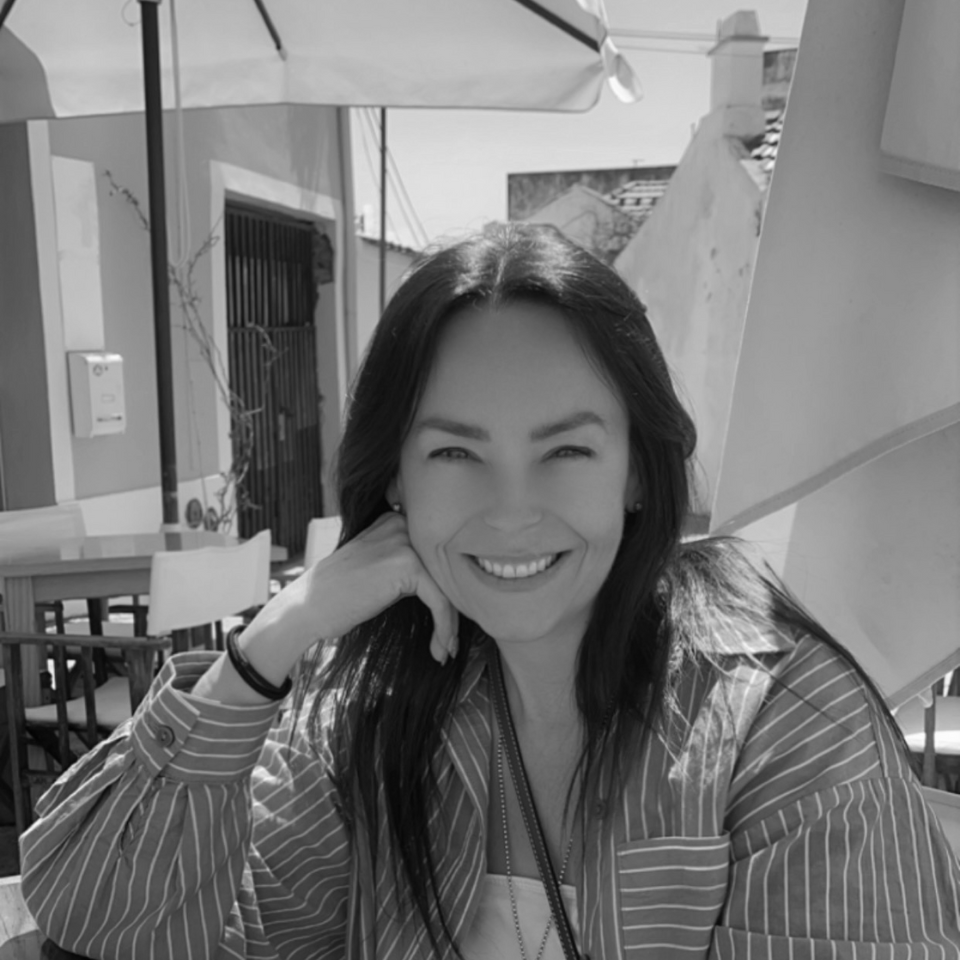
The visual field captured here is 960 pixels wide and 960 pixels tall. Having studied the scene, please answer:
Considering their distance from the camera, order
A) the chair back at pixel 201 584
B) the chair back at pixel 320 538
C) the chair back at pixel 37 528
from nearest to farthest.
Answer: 1. the chair back at pixel 201 584
2. the chair back at pixel 37 528
3. the chair back at pixel 320 538

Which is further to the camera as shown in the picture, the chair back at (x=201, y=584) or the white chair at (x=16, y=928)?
the chair back at (x=201, y=584)

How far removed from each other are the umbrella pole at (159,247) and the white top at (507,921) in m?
3.77

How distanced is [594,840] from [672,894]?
0.12m

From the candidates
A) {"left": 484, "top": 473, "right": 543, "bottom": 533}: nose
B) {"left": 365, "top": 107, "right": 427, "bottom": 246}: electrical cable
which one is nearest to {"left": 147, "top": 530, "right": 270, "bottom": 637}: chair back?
{"left": 484, "top": 473, "right": 543, "bottom": 533}: nose

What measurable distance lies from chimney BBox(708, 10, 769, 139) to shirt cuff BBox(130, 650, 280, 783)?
12672 mm

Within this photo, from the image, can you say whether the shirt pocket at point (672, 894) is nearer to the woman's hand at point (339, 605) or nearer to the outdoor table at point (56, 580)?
the woman's hand at point (339, 605)

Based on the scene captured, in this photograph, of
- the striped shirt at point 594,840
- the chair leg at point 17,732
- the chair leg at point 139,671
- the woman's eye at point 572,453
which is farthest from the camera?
the chair leg at point 17,732

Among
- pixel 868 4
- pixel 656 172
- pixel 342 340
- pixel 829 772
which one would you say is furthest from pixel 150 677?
pixel 656 172

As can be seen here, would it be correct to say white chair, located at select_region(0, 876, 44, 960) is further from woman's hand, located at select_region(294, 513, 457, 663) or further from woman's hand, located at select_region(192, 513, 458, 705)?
woman's hand, located at select_region(294, 513, 457, 663)

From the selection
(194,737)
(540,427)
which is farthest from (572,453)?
(194,737)

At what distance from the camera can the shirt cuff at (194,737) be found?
1538 mm

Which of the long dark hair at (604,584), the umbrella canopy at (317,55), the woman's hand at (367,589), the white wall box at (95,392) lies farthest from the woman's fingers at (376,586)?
the white wall box at (95,392)

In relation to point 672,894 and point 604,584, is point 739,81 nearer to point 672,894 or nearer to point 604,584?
point 604,584

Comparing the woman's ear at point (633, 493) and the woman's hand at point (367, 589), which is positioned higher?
the woman's ear at point (633, 493)
